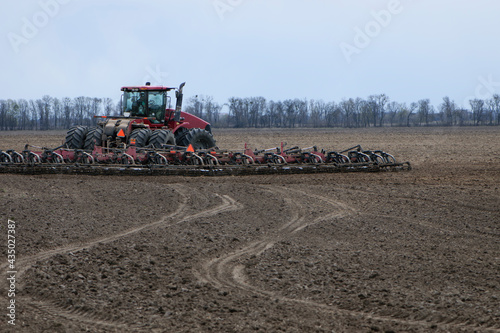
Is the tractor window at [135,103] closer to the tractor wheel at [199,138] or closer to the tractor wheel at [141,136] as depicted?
the tractor wheel at [141,136]

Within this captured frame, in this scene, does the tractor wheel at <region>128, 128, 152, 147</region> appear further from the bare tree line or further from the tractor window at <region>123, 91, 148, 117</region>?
the bare tree line

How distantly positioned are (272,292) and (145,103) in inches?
506

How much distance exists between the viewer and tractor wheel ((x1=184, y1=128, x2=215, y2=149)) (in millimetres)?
17516

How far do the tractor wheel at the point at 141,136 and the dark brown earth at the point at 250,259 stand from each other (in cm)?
412

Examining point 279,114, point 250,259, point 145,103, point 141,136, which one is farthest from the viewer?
point 279,114

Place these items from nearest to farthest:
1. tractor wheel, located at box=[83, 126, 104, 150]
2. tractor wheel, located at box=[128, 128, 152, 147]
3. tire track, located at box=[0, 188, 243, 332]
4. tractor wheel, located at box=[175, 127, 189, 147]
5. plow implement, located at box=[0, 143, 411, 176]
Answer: tire track, located at box=[0, 188, 243, 332], plow implement, located at box=[0, 143, 411, 176], tractor wheel, located at box=[128, 128, 152, 147], tractor wheel, located at box=[83, 126, 104, 150], tractor wheel, located at box=[175, 127, 189, 147]

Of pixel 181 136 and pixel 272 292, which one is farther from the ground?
pixel 181 136

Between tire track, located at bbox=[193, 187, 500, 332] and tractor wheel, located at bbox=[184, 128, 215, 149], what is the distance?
26.7 ft

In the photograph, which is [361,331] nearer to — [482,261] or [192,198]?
[482,261]

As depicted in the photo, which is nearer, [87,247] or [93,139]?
[87,247]

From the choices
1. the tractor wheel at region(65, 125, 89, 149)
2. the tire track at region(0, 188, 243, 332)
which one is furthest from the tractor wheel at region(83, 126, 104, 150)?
the tire track at region(0, 188, 243, 332)

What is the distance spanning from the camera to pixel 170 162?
15234mm

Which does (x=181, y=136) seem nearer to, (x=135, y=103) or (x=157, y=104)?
(x=157, y=104)

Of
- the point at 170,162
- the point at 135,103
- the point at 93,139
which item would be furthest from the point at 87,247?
the point at 135,103
